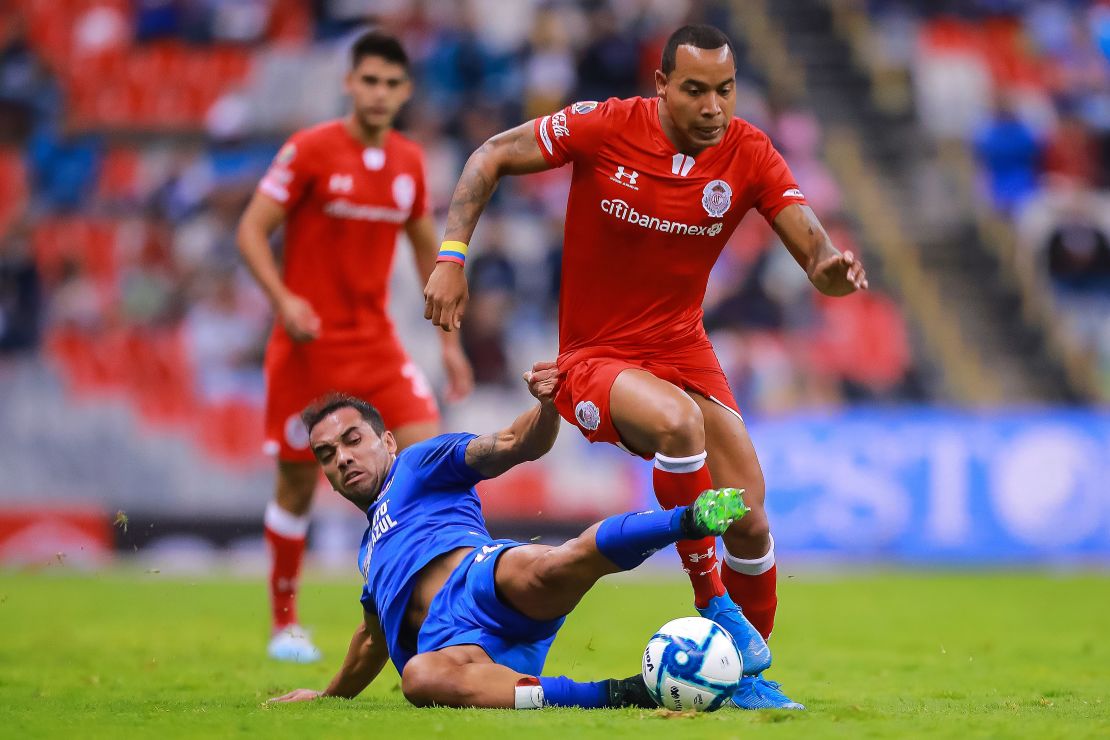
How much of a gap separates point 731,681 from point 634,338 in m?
1.63

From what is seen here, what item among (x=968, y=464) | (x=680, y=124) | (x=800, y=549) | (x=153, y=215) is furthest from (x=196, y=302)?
(x=680, y=124)

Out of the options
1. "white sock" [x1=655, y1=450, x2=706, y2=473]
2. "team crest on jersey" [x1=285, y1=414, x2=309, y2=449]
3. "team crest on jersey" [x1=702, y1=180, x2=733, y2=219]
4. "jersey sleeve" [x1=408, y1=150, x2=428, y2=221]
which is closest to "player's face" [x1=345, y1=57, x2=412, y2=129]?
"jersey sleeve" [x1=408, y1=150, x2=428, y2=221]

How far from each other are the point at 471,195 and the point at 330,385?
252 centimetres

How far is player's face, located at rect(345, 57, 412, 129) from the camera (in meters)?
8.82

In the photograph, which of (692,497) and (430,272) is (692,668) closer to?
(692,497)

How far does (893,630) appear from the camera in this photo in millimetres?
10609

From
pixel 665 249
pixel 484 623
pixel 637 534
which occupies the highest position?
pixel 665 249

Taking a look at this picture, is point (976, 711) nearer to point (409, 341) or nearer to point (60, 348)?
point (409, 341)

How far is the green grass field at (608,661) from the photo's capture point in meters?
5.75

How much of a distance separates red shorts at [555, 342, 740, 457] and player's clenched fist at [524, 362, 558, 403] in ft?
0.51

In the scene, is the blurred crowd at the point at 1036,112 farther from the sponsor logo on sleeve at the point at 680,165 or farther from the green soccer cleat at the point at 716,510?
the green soccer cleat at the point at 716,510

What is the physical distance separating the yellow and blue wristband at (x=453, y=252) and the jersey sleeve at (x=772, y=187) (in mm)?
1335

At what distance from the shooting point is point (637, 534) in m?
5.87

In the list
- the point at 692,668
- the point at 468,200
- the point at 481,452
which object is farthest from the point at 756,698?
the point at 468,200
